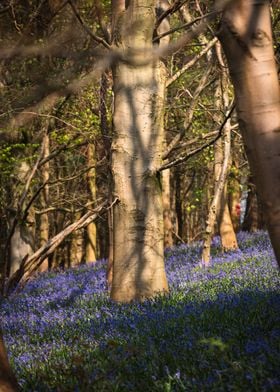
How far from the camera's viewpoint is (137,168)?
27.4 ft

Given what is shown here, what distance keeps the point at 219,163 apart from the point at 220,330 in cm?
977

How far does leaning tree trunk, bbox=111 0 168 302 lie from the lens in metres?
8.20

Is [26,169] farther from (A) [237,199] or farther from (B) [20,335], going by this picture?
(B) [20,335]

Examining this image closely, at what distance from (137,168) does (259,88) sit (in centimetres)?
499

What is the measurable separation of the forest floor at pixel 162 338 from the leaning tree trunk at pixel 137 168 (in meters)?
0.50

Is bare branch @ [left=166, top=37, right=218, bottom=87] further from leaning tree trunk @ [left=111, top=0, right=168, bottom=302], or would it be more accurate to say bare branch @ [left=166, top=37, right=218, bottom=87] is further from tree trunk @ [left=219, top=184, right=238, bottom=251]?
tree trunk @ [left=219, top=184, right=238, bottom=251]

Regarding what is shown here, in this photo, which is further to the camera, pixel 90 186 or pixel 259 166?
pixel 90 186

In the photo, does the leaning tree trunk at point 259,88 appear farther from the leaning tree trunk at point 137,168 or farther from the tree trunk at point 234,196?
the tree trunk at point 234,196

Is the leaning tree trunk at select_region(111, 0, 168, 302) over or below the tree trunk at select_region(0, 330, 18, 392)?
over

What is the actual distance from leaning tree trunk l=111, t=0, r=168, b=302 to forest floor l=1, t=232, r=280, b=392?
1.65 feet

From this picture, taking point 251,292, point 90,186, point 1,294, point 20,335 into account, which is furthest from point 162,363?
point 90,186

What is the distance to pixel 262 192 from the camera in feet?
11.4

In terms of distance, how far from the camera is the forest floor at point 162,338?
4023 millimetres

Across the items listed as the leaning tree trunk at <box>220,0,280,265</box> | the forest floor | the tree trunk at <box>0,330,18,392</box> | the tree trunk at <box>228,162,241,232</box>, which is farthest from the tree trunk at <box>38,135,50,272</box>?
the leaning tree trunk at <box>220,0,280,265</box>
